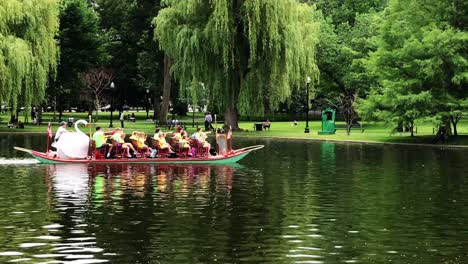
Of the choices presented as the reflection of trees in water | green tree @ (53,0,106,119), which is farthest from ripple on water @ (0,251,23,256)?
green tree @ (53,0,106,119)

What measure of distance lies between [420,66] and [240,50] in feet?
45.2

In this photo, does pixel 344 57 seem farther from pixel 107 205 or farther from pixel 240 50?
pixel 107 205

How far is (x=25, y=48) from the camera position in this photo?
180ft

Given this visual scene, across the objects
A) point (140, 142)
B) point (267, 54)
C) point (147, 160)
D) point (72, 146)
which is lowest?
point (147, 160)

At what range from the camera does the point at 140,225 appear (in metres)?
16.2

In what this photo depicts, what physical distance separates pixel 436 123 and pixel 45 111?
96.0 meters

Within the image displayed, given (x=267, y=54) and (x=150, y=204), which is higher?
(x=267, y=54)

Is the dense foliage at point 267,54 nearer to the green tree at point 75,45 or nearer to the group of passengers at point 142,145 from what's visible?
the group of passengers at point 142,145

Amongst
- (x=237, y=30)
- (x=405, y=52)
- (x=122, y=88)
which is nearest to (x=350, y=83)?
(x=237, y=30)

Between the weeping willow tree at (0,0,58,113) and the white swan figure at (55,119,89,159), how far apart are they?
68.7 feet

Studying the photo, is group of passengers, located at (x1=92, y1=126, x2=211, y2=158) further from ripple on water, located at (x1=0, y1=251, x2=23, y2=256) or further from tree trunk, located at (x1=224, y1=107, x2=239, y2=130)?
tree trunk, located at (x1=224, y1=107, x2=239, y2=130)

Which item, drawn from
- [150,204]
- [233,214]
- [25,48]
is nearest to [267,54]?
[25,48]

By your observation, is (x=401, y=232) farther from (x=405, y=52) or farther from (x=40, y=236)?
(x=405, y=52)

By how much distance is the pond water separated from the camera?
530 inches
